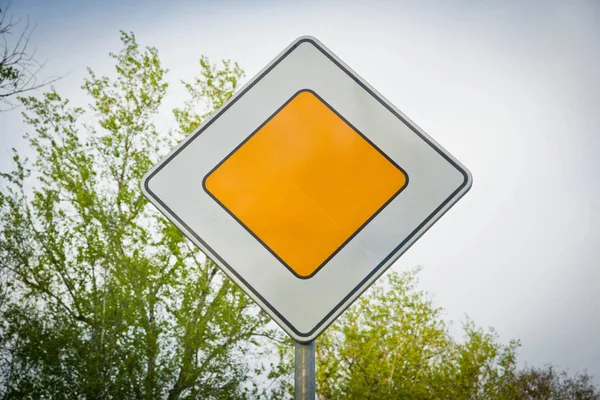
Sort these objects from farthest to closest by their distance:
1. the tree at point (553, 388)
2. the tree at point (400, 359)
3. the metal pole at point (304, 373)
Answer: the tree at point (553, 388)
the tree at point (400, 359)
the metal pole at point (304, 373)

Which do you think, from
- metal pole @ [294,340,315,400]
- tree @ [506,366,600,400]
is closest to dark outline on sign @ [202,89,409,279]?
metal pole @ [294,340,315,400]

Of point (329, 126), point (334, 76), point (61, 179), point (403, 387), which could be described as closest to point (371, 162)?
point (329, 126)

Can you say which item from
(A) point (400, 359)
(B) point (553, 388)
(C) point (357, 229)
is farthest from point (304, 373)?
(B) point (553, 388)

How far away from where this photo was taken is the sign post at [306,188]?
3.48 ft

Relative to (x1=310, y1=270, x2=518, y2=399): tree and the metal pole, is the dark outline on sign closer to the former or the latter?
the metal pole

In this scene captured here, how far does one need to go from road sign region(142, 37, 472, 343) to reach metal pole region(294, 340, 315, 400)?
27 millimetres

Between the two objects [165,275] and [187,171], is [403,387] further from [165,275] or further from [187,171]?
[187,171]

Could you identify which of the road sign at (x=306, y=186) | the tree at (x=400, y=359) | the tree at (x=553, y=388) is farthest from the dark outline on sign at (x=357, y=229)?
the tree at (x=553, y=388)

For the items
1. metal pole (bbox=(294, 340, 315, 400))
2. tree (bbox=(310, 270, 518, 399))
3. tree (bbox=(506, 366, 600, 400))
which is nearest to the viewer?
metal pole (bbox=(294, 340, 315, 400))

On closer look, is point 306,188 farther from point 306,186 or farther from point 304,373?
point 304,373

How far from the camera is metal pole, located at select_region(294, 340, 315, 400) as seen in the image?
0.97m

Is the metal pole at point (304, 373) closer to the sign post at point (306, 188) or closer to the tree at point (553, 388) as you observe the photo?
the sign post at point (306, 188)

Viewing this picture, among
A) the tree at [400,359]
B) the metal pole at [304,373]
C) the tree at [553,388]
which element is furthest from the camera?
the tree at [553,388]

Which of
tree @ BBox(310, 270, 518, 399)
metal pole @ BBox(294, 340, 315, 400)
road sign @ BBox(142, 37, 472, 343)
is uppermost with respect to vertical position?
tree @ BBox(310, 270, 518, 399)
